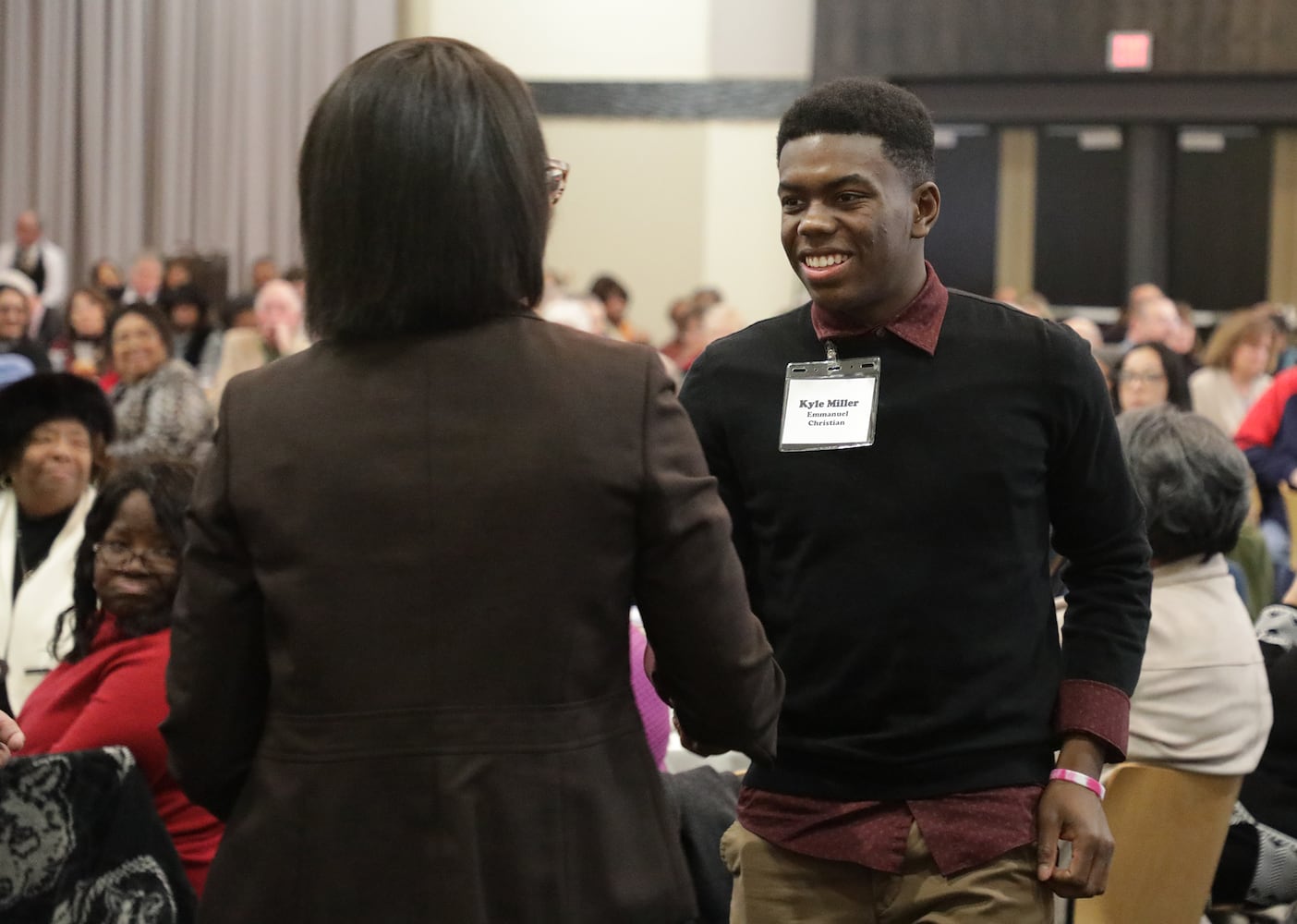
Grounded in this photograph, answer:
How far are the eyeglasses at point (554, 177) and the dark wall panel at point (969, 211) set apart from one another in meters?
10.2

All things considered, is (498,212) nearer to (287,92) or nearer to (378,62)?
(378,62)

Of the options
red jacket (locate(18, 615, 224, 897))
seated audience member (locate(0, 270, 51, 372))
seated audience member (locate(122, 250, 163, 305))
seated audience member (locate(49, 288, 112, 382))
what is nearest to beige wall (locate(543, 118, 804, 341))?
seated audience member (locate(122, 250, 163, 305))

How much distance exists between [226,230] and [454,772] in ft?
41.9

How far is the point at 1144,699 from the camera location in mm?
2662

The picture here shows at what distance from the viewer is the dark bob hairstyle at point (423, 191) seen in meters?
1.31

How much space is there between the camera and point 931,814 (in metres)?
1.70

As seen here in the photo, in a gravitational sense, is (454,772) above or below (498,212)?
below

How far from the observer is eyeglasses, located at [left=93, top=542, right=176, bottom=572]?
275cm

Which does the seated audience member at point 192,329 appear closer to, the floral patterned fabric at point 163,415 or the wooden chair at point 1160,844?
the floral patterned fabric at point 163,415

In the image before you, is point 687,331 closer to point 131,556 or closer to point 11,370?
point 11,370

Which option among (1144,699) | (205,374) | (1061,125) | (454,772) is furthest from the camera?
(1061,125)

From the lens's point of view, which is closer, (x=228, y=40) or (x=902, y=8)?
(x=902, y=8)

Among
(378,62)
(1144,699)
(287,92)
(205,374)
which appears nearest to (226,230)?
(287,92)

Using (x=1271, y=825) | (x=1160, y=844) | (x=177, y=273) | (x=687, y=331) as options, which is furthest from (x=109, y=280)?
(x=1160, y=844)
